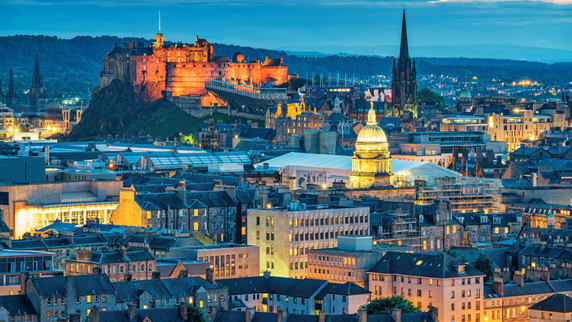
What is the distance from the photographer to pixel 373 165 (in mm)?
187125

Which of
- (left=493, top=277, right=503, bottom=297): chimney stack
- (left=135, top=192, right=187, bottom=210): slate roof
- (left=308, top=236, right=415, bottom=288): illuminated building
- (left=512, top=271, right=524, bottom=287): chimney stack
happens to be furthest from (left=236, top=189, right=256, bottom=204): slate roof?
(left=493, top=277, right=503, bottom=297): chimney stack

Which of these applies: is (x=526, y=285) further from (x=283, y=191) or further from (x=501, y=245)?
(x=283, y=191)

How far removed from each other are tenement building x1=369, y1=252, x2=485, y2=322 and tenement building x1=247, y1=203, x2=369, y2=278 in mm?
14692

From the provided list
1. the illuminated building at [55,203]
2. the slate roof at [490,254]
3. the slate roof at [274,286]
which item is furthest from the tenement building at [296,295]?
the illuminated building at [55,203]

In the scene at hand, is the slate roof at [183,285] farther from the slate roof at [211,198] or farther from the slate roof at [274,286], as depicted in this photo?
the slate roof at [211,198]

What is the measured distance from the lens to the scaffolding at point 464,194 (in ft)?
609

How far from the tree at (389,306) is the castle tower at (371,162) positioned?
6182 cm

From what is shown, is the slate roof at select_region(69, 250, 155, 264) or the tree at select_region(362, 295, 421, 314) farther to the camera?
the slate roof at select_region(69, 250, 155, 264)

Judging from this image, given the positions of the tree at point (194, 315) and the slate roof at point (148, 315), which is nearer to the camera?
the slate roof at point (148, 315)

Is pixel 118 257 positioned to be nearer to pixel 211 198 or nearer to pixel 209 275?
pixel 209 275

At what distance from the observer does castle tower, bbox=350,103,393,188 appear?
186000 mm

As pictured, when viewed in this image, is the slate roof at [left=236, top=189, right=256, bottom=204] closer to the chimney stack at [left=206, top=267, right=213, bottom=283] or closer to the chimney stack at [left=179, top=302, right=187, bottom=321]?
the chimney stack at [left=206, top=267, right=213, bottom=283]

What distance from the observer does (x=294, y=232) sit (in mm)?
146250

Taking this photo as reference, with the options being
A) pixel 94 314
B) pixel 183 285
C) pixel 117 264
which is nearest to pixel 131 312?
pixel 94 314
